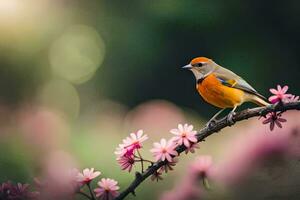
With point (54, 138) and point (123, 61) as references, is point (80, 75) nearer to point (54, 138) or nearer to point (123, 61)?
point (123, 61)

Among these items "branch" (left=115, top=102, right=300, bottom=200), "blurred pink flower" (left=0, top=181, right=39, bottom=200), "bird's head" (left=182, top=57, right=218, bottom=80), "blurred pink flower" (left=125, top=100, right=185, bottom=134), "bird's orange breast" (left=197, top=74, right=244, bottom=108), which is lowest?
"branch" (left=115, top=102, right=300, bottom=200)

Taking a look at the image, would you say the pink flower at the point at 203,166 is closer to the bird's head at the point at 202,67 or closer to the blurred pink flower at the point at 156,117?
the bird's head at the point at 202,67

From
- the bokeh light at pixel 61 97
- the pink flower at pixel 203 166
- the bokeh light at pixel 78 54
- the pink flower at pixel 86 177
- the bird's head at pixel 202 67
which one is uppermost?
the bokeh light at pixel 78 54

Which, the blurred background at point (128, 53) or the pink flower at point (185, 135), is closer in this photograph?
the pink flower at point (185, 135)

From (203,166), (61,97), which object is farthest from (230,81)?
(61,97)

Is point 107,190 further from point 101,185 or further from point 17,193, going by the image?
point 17,193

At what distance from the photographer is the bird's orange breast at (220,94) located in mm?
1033

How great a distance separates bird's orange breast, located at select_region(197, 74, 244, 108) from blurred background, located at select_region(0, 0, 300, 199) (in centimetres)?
77

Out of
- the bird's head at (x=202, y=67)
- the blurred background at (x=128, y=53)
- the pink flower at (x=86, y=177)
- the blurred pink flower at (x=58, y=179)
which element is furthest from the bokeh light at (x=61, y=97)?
the pink flower at (x=86, y=177)

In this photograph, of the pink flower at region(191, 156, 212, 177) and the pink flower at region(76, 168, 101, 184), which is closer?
the pink flower at region(76, 168, 101, 184)

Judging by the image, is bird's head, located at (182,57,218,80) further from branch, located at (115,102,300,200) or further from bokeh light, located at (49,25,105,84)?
bokeh light, located at (49,25,105,84)

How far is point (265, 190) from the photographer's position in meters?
1.07

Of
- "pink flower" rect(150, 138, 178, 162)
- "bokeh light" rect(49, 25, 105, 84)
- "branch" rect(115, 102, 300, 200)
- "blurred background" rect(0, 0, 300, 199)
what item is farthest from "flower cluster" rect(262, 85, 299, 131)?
"bokeh light" rect(49, 25, 105, 84)

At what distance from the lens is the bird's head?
3.51 ft
